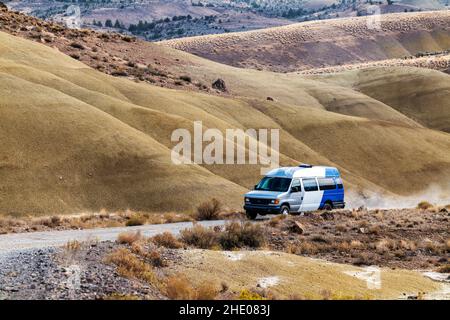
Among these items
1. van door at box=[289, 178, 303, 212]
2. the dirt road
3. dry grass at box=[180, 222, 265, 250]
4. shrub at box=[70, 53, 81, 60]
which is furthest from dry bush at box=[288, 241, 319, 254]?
shrub at box=[70, 53, 81, 60]

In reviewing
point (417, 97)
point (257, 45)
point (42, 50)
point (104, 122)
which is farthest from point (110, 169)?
point (257, 45)

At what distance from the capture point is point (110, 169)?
46188mm

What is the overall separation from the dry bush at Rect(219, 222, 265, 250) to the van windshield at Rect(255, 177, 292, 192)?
718 centimetres

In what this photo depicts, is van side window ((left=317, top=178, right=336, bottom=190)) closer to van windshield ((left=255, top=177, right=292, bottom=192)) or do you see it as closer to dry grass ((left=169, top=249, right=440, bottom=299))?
van windshield ((left=255, top=177, right=292, bottom=192))

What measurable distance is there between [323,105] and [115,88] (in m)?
38.3

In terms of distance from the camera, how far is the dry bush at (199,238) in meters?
24.6

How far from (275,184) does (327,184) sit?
2.92 metres

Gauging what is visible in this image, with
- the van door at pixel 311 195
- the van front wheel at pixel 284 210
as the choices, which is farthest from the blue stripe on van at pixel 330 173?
the van front wheel at pixel 284 210

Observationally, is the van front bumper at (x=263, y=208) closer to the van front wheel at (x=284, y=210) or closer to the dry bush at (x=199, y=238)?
the van front wheel at (x=284, y=210)

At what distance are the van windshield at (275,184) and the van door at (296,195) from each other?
0.29 m

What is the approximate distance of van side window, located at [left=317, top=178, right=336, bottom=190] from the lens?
36000 millimetres

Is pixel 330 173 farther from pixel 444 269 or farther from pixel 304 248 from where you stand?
pixel 444 269

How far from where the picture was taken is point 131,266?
56.0ft
